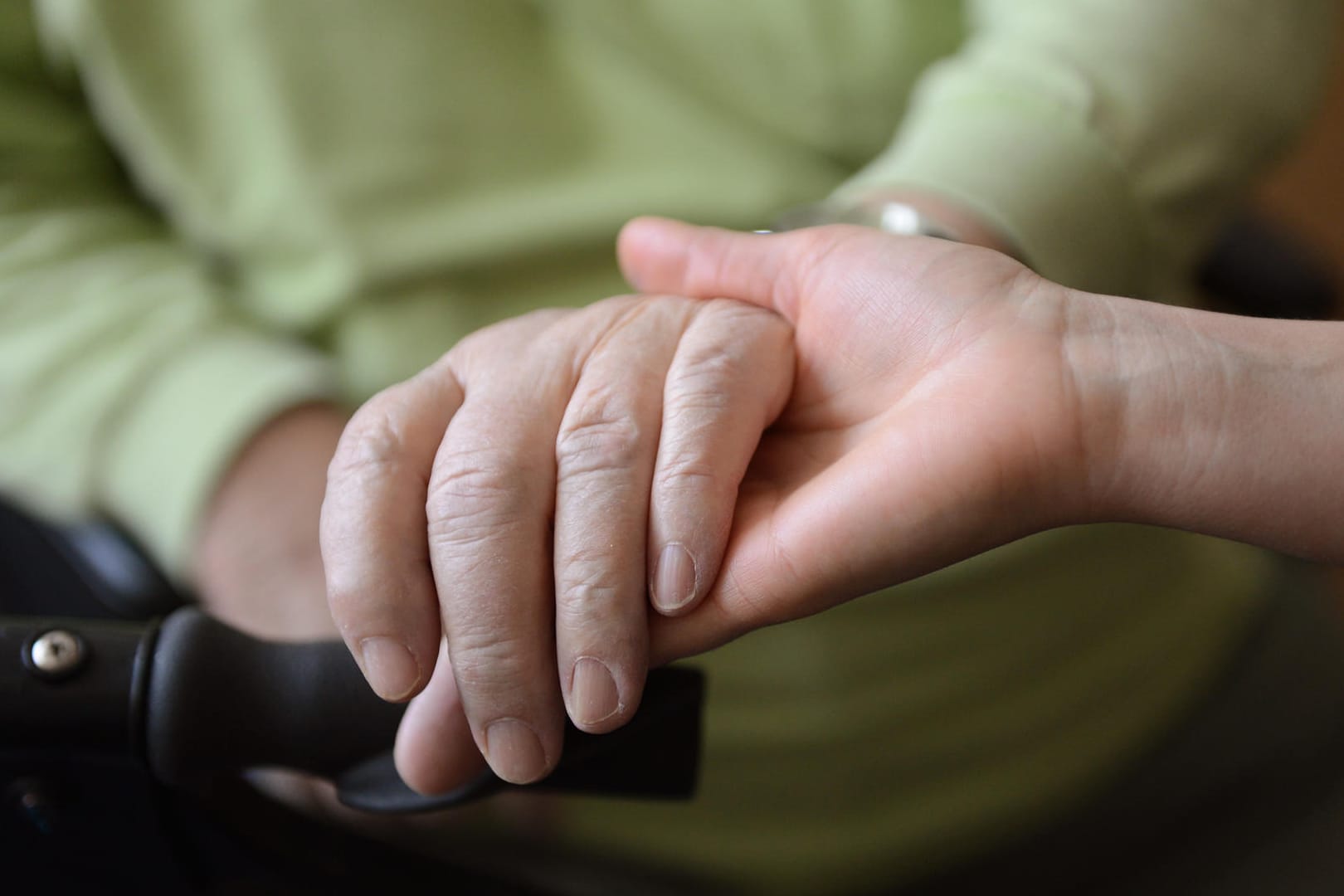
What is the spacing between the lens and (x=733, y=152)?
0.69 m

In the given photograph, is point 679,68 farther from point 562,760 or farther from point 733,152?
point 562,760

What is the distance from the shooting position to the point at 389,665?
0.34 meters

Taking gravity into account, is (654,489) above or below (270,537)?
above

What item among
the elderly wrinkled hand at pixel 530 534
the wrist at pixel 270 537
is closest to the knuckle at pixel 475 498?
the elderly wrinkled hand at pixel 530 534

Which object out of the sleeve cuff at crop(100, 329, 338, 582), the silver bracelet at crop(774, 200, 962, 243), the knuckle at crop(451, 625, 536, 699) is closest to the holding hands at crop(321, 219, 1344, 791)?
the knuckle at crop(451, 625, 536, 699)

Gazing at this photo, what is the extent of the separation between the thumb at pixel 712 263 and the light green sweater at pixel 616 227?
0.17 meters

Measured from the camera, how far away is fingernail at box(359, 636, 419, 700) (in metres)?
0.34

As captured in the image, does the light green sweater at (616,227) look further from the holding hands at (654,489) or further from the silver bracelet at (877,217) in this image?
the holding hands at (654,489)

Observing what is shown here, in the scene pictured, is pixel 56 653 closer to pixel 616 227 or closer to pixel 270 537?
pixel 270 537

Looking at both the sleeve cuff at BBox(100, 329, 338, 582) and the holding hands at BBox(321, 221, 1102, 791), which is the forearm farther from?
the sleeve cuff at BBox(100, 329, 338, 582)

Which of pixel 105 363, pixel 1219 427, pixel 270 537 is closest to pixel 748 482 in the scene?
pixel 1219 427

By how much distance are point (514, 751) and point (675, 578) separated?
0.08 metres

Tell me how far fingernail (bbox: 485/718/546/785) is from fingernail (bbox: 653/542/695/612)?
0.20 feet

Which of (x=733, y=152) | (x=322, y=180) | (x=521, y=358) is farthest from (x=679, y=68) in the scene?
(x=521, y=358)
